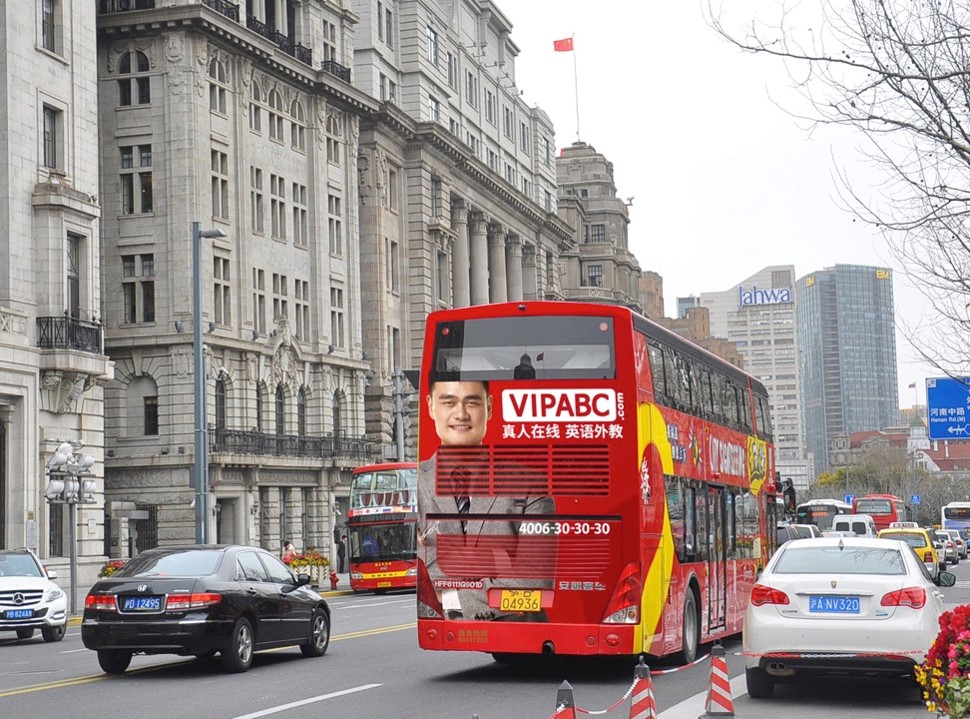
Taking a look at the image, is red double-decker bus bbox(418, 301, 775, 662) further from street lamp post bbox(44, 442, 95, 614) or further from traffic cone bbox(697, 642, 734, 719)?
street lamp post bbox(44, 442, 95, 614)

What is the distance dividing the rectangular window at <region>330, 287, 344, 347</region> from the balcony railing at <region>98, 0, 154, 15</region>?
15.1m

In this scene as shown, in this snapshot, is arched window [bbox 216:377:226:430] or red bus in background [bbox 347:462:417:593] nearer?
red bus in background [bbox 347:462:417:593]

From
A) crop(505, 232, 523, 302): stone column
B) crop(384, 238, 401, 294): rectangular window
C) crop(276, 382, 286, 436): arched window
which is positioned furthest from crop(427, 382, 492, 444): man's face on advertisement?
crop(505, 232, 523, 302): stone column

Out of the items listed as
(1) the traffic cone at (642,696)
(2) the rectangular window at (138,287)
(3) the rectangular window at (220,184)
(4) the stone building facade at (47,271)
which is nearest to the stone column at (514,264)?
(3) the rectangular window at (220,184)

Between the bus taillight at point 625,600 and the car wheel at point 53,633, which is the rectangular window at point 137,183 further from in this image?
the bus taillight at point 625,600

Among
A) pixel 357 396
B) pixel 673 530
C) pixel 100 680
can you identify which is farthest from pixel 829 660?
pixel 357 396

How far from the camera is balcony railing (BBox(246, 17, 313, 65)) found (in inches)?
2374

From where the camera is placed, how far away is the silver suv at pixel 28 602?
85.3 feet

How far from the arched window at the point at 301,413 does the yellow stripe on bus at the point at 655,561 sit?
46.1 meters

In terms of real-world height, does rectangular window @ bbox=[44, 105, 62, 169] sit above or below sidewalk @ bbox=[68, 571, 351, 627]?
above

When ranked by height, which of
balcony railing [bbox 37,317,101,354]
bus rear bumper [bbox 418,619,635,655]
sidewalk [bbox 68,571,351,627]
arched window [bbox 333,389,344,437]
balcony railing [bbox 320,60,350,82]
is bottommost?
sidewalk [bbox 68,571,351,627]

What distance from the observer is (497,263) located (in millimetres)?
89438

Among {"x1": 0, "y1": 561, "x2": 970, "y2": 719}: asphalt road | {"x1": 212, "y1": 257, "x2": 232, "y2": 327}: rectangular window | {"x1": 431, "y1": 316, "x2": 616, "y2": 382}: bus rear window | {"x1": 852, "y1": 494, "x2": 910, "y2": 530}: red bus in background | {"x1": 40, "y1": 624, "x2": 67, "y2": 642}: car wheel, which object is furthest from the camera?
{"x1": 852, "y1": 494, "x2": 910, "y2": 530}: red bus in background

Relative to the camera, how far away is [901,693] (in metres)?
15.6
